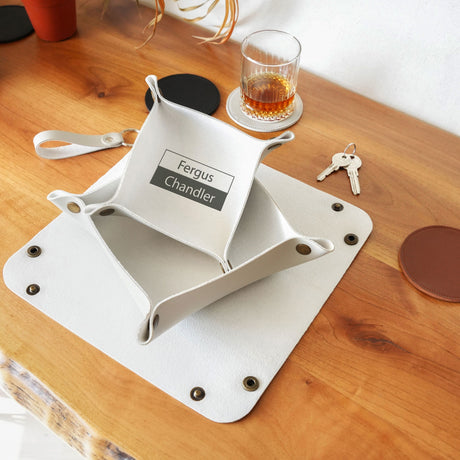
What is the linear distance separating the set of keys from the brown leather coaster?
0.10 metres

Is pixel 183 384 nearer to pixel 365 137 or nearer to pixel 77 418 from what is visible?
pixel 77 418

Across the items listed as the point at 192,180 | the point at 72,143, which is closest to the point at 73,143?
the point at 72,143

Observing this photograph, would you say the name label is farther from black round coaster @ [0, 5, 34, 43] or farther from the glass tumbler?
black round coaster @ [0, 5, 34, 43]

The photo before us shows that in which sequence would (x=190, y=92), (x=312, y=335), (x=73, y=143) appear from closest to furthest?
(x=312, y=335), (x=73, y=143), (x=190, y=92)

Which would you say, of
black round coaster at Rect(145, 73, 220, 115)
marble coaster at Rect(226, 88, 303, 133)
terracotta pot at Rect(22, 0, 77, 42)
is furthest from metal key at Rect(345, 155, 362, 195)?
terracotta pot at Rect(22, 0, 77, 42)

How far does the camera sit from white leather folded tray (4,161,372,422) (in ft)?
1.61

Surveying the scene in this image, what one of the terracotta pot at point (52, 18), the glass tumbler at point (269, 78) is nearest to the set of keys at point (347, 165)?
the glass tumbler at point (269, 78)

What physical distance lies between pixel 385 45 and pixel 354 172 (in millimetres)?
187

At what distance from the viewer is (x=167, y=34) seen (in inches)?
33.4

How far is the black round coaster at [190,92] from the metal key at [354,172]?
0.21 meters

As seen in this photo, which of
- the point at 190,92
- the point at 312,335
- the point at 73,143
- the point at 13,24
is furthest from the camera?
the point at 13,24

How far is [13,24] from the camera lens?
2.82 feet

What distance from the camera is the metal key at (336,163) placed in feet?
2.15

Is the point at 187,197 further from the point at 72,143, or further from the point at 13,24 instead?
the point at 13,24
